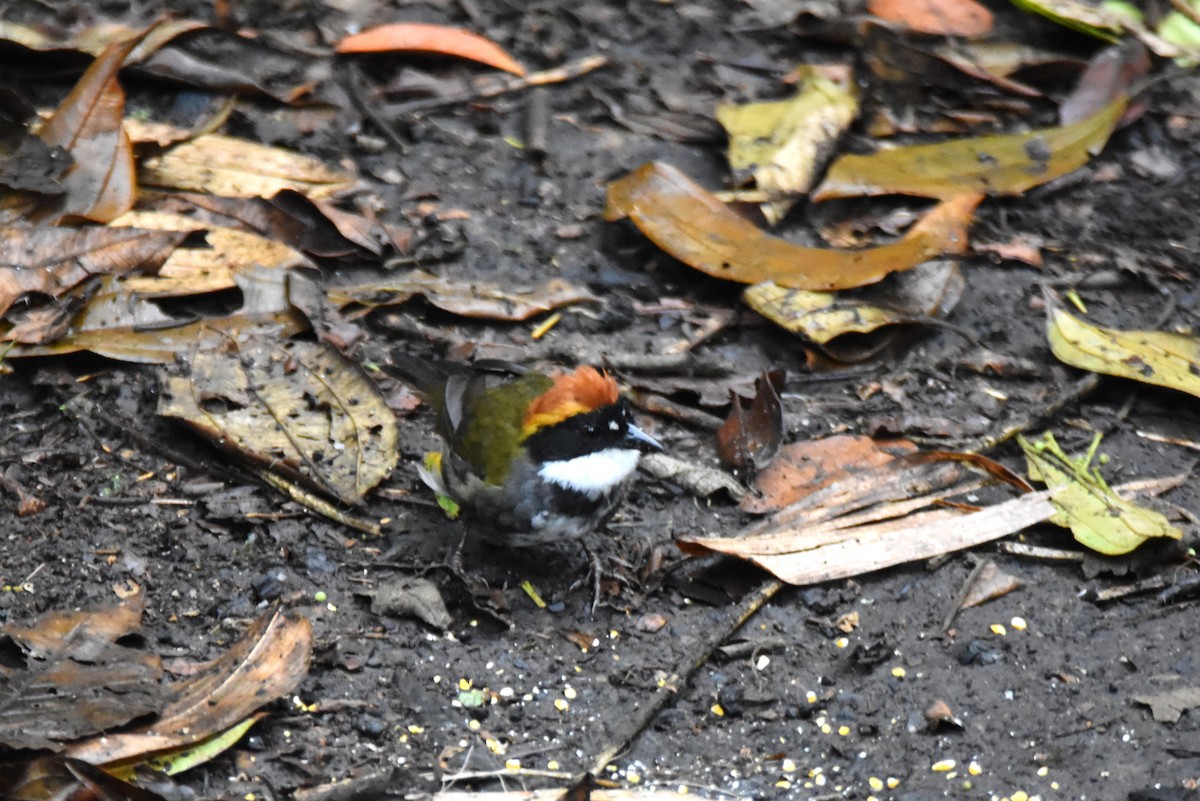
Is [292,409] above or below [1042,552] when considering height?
above

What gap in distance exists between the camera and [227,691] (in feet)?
13.6

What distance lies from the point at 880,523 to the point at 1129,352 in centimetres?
146

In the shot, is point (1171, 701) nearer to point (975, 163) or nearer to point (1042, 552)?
point (1042, 552)

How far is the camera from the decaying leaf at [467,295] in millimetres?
6082

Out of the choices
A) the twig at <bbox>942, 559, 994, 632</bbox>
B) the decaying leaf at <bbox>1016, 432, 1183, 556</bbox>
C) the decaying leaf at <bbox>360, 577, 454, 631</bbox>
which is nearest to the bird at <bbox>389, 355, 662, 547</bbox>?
the decaying leaf at <bbox>360, 577, 454, 631</bbox>

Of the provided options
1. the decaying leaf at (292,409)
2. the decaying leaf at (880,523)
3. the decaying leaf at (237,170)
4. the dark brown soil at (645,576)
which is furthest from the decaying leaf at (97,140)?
the decaying leaf at (880,523)

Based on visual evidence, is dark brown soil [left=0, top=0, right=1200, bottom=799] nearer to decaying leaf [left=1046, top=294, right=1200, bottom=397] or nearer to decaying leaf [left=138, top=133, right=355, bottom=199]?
decaying leaf [left=1046, top=294, right=1200, bottom=397]

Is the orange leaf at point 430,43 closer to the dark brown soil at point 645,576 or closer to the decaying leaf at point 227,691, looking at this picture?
the dark brown soil at point 645,576

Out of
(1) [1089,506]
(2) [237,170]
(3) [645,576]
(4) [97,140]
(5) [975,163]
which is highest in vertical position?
(4) [97,140]

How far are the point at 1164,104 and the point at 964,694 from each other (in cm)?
432

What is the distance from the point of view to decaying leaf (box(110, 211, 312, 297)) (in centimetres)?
581

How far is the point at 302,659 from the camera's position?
4.26 m

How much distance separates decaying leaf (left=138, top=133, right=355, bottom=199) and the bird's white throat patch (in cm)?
212

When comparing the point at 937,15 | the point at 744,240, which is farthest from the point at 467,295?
the point at 937,15
